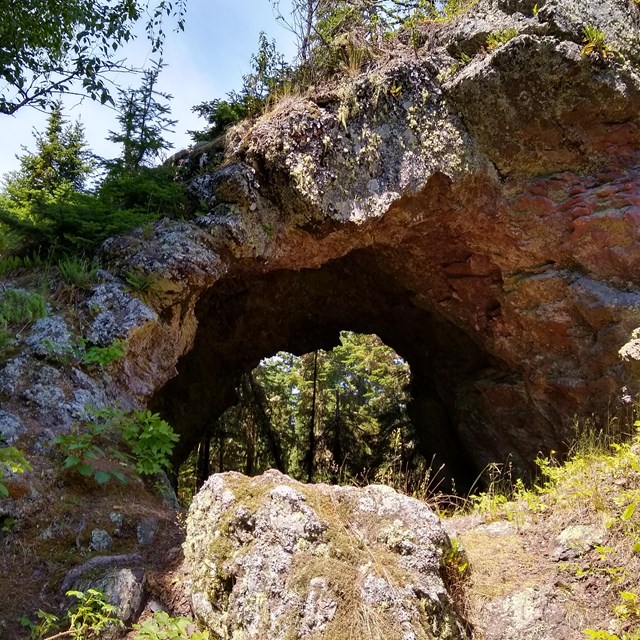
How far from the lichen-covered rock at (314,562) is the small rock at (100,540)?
770 millimetres

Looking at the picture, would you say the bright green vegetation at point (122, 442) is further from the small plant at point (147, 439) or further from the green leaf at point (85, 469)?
the green leaf at point (85, 469)

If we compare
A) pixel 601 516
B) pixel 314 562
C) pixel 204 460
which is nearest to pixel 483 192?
pixel 601 516

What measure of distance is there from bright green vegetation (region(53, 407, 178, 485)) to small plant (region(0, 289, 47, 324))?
1.21 meters

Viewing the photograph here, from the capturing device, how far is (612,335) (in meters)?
6.14

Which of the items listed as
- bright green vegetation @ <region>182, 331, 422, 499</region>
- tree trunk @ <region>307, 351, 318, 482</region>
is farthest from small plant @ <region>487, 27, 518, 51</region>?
tree trunk @ <region>307, 351, 318, 482</region>

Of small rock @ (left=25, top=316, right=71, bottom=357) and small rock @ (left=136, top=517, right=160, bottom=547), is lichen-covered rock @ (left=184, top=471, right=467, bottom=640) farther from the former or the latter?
small rock @ (left=25, top=316, right=71, bottom=357)

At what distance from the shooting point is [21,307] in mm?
5031

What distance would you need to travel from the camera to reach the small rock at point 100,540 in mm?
3434

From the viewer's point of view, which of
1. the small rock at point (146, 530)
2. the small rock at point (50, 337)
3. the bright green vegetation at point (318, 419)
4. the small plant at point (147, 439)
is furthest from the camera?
the bright green vegetation at point (318, 419)

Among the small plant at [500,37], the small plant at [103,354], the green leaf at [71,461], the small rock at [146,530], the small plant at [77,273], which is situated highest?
the small plant at [500,37]

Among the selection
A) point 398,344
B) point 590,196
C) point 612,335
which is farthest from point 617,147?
point 398,344

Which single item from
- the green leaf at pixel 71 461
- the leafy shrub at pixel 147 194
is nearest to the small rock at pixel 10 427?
the green leaf at pixel 71 461

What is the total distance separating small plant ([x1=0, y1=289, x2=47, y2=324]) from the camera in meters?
4.96

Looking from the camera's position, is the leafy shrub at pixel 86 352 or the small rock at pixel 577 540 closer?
the small rock at pixel 577 540
